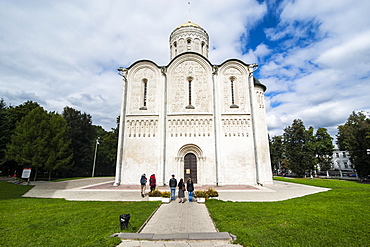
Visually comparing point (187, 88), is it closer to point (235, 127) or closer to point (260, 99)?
point (235, 127)

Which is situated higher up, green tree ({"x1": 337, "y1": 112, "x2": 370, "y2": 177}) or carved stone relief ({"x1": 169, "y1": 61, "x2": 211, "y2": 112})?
carved stone relief ({"x1": 169, "y1": 61, "x2": 211, "y2": 112})

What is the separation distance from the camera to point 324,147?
124 feet

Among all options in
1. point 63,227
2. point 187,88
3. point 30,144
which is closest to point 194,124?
point 187,88

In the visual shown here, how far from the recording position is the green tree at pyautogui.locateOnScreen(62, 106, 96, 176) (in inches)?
1220

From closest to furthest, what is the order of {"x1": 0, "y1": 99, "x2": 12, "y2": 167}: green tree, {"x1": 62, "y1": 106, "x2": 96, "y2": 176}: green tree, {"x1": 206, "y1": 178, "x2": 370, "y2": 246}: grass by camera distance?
{"x1": 206, "y1": 178, "x2": 370, "y2": 246}: grass → {"x1": 0, "y1": 99, "x2": 12, "y2": 167}: green tree → {"x1": 62, "y1": 106, "x2": 96, "y2": 176}: green tree

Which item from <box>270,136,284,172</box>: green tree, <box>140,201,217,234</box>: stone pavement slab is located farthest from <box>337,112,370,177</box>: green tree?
<box>140,201,217,234</box>: stone pavement slab

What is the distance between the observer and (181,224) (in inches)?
232

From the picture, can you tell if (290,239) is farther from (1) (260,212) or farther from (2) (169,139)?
(2) (169,139)

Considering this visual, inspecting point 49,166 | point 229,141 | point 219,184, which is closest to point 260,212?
point 219,184

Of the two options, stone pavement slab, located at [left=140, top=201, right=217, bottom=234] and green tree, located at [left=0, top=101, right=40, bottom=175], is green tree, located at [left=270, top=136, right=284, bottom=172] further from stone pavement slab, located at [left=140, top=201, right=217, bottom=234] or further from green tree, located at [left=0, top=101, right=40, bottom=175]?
green tree, located at [left=0, top=101, right=40, bottom=175]

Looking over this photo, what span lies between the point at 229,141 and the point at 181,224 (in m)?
12.9

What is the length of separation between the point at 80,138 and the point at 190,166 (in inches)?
937

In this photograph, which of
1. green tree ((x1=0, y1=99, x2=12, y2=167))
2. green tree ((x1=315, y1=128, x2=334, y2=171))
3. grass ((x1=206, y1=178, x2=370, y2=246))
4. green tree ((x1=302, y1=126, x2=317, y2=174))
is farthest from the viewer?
green tree ((x1=315, y1=128, x2=334, y2=171))

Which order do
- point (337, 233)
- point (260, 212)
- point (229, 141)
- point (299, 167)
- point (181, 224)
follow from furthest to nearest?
point (299, 167)
point (229, 141)
point (260, 212)
point (181, 224)
point (337, 233)
